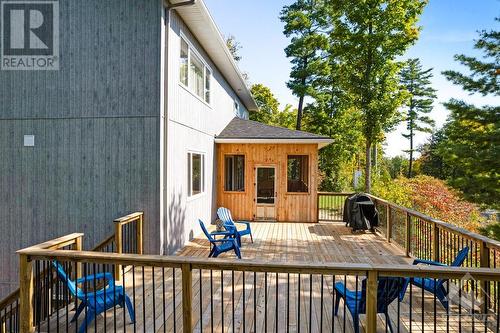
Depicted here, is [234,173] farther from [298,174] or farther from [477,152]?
[477,152]

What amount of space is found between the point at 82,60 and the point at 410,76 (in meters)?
35.8

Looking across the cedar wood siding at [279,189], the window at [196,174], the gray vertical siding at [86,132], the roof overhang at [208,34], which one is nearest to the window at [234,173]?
the cedar wood siding at [279,189]

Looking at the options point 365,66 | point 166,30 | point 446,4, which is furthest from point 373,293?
point 446,4

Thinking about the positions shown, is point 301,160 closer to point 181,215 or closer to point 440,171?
point 181,215

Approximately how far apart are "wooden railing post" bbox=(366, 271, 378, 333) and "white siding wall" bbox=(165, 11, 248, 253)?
4.25 meters

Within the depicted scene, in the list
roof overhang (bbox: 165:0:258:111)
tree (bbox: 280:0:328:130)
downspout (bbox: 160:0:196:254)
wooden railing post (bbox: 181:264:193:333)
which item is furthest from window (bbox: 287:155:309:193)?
tree (bbox: 280:0:328:130)

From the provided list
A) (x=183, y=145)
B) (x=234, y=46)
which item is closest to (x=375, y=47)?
(x=183, y=145)

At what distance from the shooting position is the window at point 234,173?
10273 mm

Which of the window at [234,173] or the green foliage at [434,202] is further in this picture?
the green foliage at [434,202]

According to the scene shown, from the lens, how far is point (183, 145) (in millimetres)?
6934

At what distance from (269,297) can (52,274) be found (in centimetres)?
271

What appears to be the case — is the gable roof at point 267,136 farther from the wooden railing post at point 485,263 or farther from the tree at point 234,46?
the tree at point 234,46

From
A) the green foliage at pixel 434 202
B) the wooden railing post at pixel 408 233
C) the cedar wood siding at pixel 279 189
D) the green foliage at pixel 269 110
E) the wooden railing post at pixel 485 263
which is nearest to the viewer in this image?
the wooden railing post at pixel 485 263

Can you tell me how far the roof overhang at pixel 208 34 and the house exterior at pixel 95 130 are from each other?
2.9 inches
